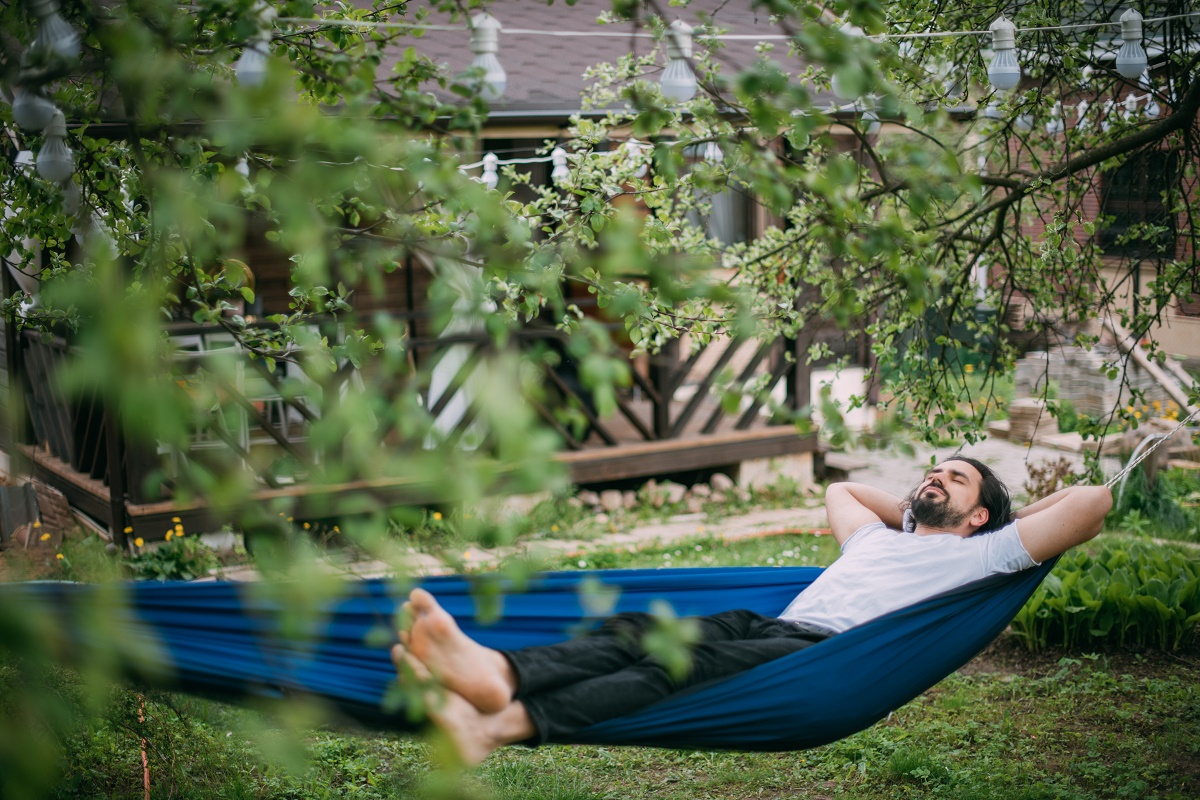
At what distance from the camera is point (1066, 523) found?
277cm

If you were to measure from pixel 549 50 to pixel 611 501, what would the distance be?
10.1 ft

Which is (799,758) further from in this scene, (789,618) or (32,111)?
(32,111)

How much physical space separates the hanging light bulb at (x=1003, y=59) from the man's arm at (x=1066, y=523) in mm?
1266

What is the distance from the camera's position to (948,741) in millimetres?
3574

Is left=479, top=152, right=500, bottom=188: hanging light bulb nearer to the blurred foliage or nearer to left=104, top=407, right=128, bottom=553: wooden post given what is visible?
the blurred foliage

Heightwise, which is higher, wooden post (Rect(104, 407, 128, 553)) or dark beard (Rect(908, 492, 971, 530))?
dark beard (Rect(908, 492, 971, 530))

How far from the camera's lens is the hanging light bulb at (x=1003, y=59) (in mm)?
3324

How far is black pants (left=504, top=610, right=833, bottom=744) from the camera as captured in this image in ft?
6.97

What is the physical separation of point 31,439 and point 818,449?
460 centimetres

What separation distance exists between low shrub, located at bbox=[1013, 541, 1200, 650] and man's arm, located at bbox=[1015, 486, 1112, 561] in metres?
1.49

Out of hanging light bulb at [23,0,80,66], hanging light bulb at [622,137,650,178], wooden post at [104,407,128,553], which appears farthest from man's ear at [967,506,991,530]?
wooden post at [104,407,128,553]

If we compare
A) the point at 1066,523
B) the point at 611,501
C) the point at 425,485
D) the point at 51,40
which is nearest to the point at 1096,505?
the point at 1066,523

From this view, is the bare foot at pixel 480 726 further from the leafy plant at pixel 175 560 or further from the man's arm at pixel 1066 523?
the leafy plant at pixel 175 560

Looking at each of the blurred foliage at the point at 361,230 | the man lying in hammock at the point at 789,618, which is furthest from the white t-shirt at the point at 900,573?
the blurred foliage at the point at 361,230
